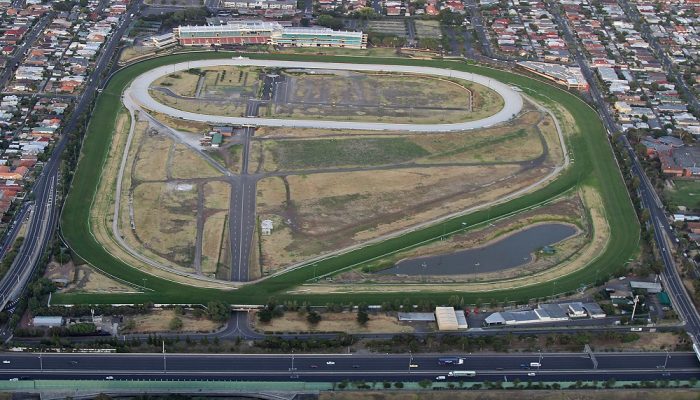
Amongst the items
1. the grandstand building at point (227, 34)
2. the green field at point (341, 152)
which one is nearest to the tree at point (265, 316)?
the green field at point (341, 152)

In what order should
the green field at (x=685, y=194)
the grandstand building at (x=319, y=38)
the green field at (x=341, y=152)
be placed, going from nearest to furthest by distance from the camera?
the green field at (x=685, y=194) → the green field at (x=341, y=152) → the grandstand building at (x=319, y=38)

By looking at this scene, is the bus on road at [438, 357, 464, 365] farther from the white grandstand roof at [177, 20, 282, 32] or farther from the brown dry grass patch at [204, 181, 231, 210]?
the white grandstand roof at [177, 20, 282, 32]

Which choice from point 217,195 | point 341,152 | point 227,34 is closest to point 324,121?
point 341,152

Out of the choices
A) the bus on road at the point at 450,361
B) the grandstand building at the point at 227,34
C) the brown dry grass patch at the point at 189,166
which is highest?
the bus on road at the point at 450,361

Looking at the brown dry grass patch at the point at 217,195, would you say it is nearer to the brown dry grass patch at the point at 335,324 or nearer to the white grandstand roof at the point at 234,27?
the brown dry grass patch at the point at 335,324

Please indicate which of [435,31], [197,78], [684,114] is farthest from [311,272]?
[435,31]
